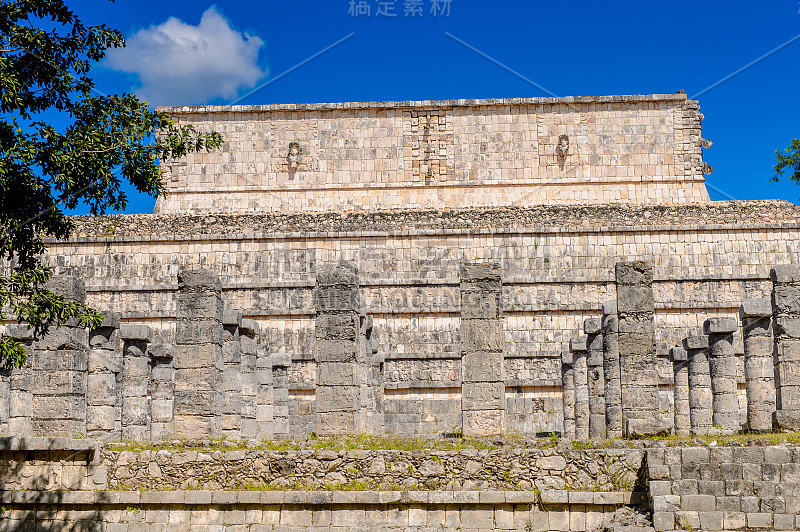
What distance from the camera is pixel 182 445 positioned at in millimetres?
16031

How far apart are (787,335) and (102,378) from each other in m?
11.7

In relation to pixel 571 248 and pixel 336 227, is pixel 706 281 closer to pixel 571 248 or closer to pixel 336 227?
pixel 571 248

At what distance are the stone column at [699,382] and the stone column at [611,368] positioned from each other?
301 centimetres

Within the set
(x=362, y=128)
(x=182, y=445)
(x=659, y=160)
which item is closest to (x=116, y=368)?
(x=182, y=445)

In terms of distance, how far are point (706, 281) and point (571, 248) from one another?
13.4ft

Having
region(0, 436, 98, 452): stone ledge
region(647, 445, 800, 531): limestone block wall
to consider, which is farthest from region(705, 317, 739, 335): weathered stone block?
region(0, 436, 98, 452): stone ledge

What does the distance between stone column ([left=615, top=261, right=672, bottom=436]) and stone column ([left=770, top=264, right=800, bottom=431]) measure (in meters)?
2.17

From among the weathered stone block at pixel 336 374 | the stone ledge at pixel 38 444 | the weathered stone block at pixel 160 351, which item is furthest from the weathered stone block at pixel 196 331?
the weathered stone block at pixel 160 351

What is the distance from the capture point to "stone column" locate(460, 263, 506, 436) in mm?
17297

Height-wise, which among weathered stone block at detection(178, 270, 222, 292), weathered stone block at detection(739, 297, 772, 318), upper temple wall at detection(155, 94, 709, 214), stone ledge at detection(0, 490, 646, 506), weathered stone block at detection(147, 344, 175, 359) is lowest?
stone ledge at detection(0, 490, 646, 506)

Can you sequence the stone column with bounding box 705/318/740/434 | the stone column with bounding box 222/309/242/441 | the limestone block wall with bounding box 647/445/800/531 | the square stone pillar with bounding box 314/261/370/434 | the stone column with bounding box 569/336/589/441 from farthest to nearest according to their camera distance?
the stone column with bounding box 569/336/589/441 < the stone column with bounding box 705/318/740/434 < the stone column with bounding box 222/309/242/441 < the square stone pillar with bounding box 314/261/370/434 < the limestone block wall with bounding box 647/445/800/531

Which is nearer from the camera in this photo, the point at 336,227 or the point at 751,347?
the point at 751,347

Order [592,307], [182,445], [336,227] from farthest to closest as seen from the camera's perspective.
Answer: [336,227] → [592,307] → [182,445]

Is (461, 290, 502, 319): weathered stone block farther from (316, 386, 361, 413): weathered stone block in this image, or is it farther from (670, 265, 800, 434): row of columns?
(670, 265, 800, 434): row of columns
